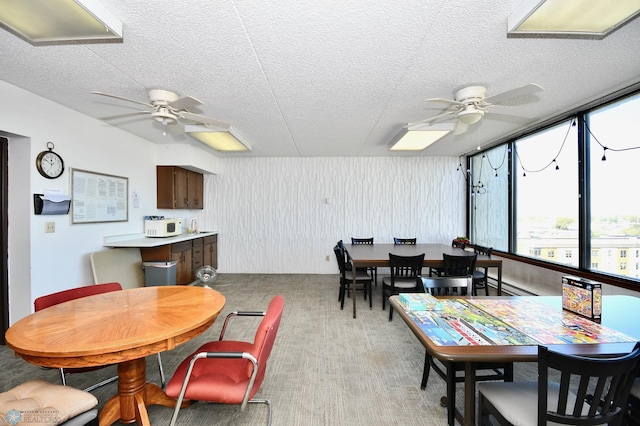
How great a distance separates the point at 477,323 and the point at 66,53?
349cm

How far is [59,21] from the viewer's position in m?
1.63

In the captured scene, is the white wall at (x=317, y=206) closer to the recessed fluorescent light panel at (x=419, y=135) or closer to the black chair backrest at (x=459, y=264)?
the recessed fluorescent light panel at (x=419, y=135)

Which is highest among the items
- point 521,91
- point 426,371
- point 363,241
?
point 521,91

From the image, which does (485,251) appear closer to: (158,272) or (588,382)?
(588,382)

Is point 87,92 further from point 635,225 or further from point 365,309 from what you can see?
point 635,225

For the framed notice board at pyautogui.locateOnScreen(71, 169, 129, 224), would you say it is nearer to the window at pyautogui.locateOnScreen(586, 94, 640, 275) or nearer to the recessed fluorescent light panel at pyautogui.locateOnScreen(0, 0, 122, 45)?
the recessed fluorescent light panel at pyautogui.locateOnScreen(0, 0, 122, 45)

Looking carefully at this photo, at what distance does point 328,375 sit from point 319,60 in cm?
261

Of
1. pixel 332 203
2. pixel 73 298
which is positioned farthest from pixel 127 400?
pixel 332 203

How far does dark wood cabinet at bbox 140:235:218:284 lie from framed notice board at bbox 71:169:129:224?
0.70 m

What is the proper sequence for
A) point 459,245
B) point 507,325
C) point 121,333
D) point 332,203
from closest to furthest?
point 121,333 → point 507,325 → point 459,245 → point 332,203

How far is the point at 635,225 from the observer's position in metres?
2.74

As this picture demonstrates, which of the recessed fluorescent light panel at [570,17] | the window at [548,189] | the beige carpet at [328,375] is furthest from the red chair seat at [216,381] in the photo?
the window at [548,189]

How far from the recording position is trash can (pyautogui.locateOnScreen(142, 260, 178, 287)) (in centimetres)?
411

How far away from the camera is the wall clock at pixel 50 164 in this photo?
9.65 ft
